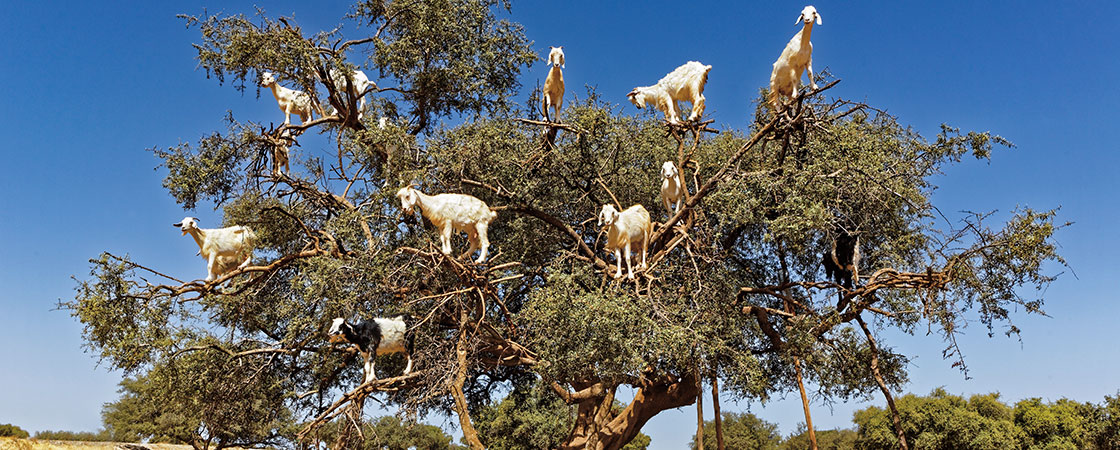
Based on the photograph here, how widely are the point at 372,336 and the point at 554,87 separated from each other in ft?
16.5

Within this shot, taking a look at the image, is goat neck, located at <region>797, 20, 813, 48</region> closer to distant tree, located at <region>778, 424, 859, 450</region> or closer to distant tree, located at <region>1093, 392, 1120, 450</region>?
distant tree, located at <region>1093, 392, 1120, 450</region>

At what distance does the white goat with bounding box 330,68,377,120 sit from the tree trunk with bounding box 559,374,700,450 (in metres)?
6.37

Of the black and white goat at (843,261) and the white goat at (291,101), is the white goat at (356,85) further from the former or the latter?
the black and white goat at (843,261)

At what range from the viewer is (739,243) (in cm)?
1672

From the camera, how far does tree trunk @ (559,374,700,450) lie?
561 inches

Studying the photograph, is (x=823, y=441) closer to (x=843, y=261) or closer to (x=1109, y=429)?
(x=1109, y=429)

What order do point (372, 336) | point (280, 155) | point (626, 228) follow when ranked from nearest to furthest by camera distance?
point (372, 336)
point (626, 228)
point (280, 155)

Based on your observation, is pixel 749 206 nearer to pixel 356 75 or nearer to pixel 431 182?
pixel 431 182

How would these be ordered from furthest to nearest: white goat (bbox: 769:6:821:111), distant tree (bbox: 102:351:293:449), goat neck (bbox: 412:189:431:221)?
distant tree (bbox: 102:351:293:449), white goat (bbox: 769:6:821:111), goat neck (bbox: 412:189:431:221)

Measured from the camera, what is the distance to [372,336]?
1140 cm

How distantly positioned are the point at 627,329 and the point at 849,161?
189 inches

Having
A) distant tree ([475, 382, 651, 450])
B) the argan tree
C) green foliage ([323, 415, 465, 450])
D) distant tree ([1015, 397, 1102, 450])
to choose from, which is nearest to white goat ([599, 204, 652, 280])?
the argan tree

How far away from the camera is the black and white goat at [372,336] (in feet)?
36.4

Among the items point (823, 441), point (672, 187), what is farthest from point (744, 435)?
point (672, 187)
